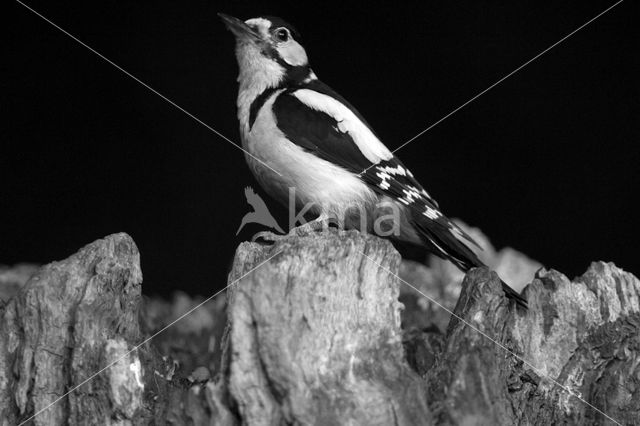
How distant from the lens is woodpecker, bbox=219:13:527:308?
239cm

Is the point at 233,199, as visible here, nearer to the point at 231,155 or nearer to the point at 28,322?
the point at 231,155

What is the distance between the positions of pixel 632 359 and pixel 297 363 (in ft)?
2.62

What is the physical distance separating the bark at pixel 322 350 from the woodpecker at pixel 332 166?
47 cm

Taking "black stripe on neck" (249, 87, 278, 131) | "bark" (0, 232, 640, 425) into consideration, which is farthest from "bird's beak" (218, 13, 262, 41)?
"bark" (0, 232, 640, 425)

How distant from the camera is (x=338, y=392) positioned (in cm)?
153

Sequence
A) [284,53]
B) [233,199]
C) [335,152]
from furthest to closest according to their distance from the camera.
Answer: [233,199] < [284,53] < [335,152]

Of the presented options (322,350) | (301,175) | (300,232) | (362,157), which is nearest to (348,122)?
(362,157)

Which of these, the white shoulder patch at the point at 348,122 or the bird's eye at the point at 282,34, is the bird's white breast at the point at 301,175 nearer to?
the white shoulder patch at the point at 348,122

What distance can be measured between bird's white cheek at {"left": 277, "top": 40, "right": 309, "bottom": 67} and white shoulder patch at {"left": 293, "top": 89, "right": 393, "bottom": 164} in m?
0.16

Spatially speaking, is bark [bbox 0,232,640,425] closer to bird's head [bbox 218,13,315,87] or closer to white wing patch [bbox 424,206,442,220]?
white wing patch [bbox 424,206,442,220]

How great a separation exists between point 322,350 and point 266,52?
1.31 meters

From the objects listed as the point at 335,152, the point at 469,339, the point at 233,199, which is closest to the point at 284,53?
the point at 335,152

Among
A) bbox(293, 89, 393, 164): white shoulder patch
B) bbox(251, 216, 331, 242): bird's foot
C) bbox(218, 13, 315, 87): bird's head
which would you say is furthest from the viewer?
bbox(218, 13, 315, 87): bird's head

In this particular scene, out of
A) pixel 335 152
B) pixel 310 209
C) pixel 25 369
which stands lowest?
pixel 25 369
